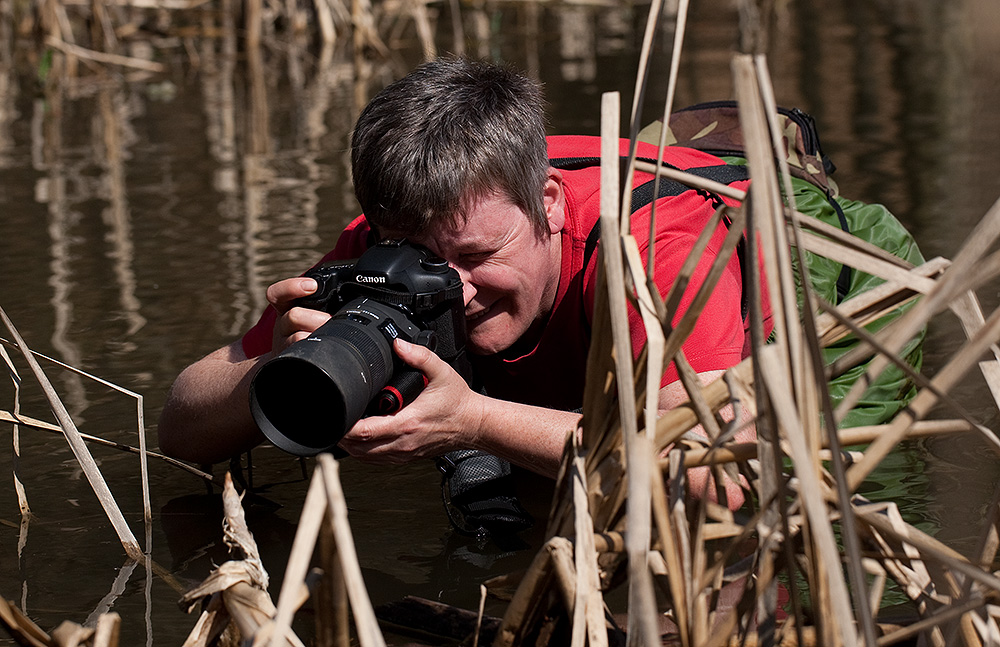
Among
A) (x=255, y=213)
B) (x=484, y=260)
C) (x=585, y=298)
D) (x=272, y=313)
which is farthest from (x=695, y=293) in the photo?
(x=255, y=213)

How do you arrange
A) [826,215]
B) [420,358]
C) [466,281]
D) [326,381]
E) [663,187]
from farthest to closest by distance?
[826,215] < [663,187] < [466,281] < [420,358] < [326,381]

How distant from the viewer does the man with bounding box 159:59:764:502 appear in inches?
61.9

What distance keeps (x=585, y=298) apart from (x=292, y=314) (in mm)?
441

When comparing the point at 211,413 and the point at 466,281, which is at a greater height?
the point at 466,281

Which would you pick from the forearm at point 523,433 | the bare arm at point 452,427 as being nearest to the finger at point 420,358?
the bare arm at point 452,427

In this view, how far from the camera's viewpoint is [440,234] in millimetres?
1669

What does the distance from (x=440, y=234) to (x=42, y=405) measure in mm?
1059

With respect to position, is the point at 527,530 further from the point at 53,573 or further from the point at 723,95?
the point at 723,95

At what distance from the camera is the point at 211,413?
1.88 meters

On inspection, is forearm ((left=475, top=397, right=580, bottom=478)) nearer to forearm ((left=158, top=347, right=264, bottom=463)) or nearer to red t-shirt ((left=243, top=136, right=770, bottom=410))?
red t-shirt ((left=243, top=136, right=770, bottom=410))

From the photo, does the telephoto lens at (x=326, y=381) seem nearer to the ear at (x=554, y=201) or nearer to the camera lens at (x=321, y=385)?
the camera lens at (x=321, y=385)

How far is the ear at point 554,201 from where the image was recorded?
5.77 feet

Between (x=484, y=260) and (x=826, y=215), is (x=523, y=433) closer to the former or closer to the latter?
(x=484, y=260)

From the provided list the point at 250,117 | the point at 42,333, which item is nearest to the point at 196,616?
the point at 42,333
